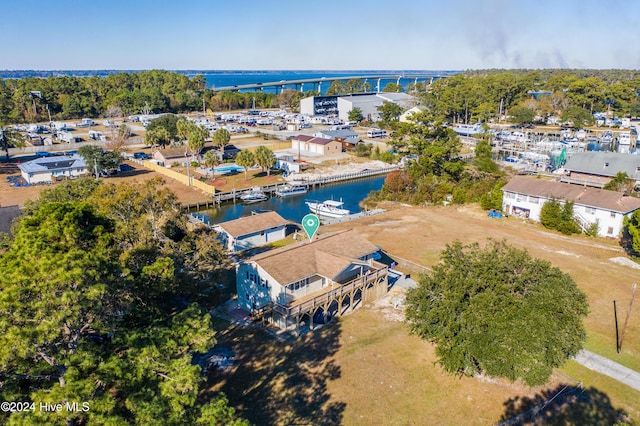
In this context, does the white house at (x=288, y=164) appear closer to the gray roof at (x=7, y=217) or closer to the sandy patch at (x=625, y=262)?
the gray roof at (x=7, y=217)

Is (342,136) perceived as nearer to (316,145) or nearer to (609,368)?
(316,145)

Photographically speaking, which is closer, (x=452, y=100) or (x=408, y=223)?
(x=408, y=223)

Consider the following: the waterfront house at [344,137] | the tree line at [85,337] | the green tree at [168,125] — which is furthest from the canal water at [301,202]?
the tree line at [85,337]

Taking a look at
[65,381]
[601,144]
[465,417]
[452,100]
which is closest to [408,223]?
[465,417]

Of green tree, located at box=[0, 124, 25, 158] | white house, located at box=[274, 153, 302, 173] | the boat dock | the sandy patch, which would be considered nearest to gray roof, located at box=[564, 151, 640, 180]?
the sandy patch

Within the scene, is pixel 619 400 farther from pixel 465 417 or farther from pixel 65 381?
pixel 65 381
